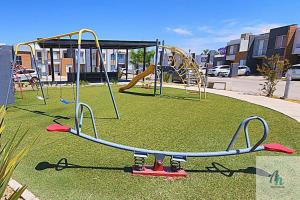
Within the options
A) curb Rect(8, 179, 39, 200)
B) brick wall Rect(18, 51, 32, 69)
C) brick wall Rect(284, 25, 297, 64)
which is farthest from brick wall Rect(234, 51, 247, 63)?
curb Rect(8, 179, 39, 200)

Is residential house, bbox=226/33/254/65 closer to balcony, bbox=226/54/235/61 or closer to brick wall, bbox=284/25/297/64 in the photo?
balcony, bbox=226/54/235/61

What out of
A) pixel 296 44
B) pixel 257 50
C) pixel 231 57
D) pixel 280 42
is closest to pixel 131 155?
pixel 296 44

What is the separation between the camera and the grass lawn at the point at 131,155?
302 cm

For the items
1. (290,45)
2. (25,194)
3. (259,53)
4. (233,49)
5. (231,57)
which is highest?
(233,49)

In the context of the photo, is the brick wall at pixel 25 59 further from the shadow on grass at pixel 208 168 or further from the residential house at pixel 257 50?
the residential house at pixel 257 50

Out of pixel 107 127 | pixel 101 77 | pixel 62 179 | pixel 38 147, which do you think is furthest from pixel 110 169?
pixel 101 77

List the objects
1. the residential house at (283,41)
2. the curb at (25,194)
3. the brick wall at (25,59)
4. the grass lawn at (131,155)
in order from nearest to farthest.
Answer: the curb at (25,194) < the grass lawn at (131,155) < the residential house at (283,41) < the brick wall at (25,59)

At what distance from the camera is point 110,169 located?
3564mm

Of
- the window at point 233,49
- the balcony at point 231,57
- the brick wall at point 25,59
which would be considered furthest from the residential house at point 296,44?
the brick wall at point 25,59

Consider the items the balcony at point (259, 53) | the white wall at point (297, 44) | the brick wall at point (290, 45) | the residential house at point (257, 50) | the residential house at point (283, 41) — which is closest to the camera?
the white wall at point (297, 44)

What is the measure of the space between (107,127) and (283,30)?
36659mm

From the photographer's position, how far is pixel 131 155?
13.4 ft

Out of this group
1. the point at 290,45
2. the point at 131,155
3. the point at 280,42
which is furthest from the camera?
the point at 280,42

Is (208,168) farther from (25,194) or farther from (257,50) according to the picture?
(257,50)
